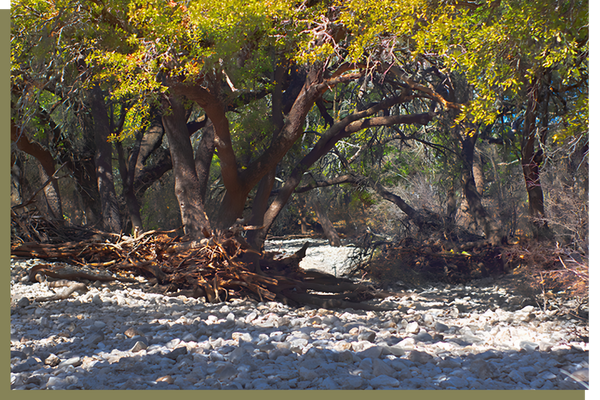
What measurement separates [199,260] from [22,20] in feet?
13.3

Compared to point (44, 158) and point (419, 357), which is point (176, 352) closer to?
point (419, 357)

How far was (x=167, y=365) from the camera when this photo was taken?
3768 mm

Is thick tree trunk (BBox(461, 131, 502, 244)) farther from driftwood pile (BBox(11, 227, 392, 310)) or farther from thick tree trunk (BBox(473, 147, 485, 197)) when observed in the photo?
driftwood pile (BBox(11, 227, 392, 310))

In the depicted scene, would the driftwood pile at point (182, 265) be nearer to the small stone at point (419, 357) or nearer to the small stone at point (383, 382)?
the small stone at point (419, 357)

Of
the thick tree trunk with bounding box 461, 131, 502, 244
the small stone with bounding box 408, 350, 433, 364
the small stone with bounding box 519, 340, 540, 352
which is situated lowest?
the small stone with bounding box 519, 340, 540, 352

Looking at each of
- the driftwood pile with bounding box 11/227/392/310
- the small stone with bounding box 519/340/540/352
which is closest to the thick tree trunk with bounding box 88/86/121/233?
the driftwood pile with bounding box 11/227/392/310

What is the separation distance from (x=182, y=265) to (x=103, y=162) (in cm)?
412

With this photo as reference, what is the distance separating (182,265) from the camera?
688cm

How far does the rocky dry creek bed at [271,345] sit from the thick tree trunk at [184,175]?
1.57m

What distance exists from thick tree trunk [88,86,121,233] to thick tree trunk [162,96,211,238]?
2.38 m

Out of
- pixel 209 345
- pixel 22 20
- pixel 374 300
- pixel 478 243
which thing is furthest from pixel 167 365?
pixel 478 243

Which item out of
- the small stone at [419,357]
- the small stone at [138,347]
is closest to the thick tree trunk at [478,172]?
the small stone at [419,357]

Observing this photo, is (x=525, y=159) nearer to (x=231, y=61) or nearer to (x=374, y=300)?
(x=374, y=300)

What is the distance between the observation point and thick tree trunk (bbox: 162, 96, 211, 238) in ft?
25.4
